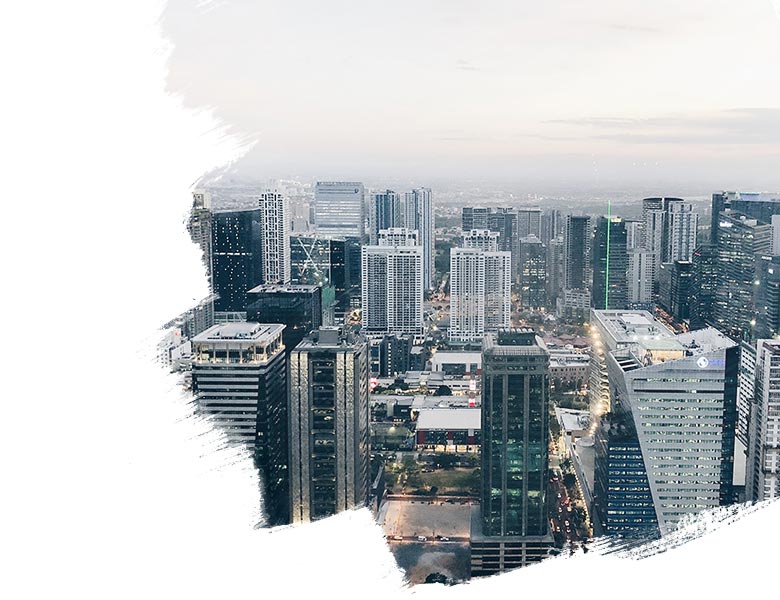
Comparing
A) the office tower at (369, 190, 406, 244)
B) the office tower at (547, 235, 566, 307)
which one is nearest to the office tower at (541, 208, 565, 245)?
the office tower at (547, 235, 566, 307)

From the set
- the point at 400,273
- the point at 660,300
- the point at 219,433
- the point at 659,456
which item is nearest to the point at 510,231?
the point at 400,273

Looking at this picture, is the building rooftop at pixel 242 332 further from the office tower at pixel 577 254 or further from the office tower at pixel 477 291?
the office tower at pixel 577 254

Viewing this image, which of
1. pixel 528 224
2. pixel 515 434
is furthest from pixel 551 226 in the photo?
pixel 515 434

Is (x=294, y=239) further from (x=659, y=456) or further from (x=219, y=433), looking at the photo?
(x=219, y=433)

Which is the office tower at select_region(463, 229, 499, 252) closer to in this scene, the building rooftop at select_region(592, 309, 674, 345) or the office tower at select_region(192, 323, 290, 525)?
the building rooftop at select_region(592, 309, 674, 345)

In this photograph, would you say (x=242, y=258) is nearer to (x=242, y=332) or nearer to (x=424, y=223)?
(x=242, y=332)

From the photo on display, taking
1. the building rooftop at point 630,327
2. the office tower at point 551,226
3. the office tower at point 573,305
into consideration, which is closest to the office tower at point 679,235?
the office tower at point 573,305
